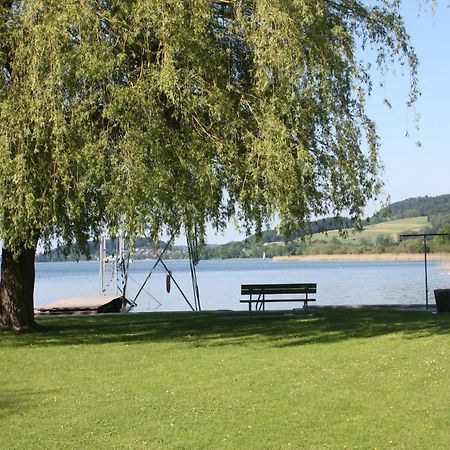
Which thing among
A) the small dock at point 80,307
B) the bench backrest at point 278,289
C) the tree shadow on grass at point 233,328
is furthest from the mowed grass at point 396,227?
the tree shadow on grass at point 233,328

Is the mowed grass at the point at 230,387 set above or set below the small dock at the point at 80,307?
below

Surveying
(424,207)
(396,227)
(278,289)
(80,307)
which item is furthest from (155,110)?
(424,207)

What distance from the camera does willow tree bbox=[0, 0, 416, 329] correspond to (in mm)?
11727

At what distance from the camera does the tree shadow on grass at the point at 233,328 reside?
13719 millimetres

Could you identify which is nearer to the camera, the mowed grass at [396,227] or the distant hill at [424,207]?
the mowed grass at [396,227]

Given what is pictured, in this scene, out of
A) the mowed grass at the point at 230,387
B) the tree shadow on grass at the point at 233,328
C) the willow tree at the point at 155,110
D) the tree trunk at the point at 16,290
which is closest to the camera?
the mowed grass at the point at 230,387

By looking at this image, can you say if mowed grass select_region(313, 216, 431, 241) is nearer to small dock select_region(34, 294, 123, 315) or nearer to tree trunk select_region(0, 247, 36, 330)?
small dock select_region(34, 294, 123, 315)

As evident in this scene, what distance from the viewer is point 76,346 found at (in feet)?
43.3

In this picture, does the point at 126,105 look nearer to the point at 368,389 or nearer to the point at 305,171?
the point at 305,171

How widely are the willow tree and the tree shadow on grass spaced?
2.05 metres

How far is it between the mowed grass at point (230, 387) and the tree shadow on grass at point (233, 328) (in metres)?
0.05

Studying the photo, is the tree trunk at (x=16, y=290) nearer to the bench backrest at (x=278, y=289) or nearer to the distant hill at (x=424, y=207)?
the bench backrest at (x=278, y=289)

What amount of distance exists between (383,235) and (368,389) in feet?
247

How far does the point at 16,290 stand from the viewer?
1498 cm
